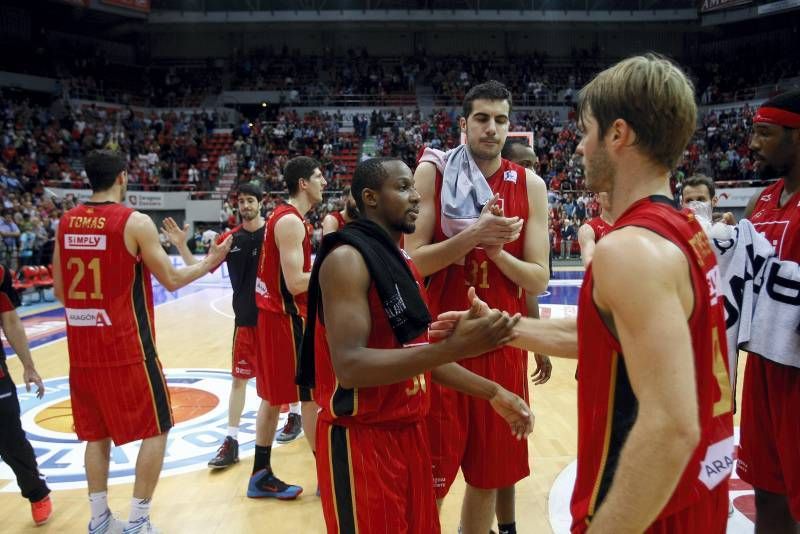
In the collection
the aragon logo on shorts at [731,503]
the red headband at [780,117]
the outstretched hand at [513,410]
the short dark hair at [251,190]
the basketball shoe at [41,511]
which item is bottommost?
the aragon logo on shorts at [731,503]

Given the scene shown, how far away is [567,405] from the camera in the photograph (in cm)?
625

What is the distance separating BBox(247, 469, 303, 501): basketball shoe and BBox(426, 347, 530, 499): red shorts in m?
1.73

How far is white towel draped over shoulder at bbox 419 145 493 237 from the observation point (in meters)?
3.01

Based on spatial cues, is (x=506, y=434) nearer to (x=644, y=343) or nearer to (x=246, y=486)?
(x=644, y=343)

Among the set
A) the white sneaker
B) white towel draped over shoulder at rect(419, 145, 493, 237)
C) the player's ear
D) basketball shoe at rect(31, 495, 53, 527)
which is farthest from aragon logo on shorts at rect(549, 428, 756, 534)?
basketball shoe at rect(31, 495, 53, 527)

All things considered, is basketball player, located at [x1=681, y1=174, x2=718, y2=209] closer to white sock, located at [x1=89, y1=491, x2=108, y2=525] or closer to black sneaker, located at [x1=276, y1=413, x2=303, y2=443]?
black sneaker, located at [x1=276, y1=413, x2=303, y2=443]

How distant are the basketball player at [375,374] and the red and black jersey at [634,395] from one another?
0.55 metres

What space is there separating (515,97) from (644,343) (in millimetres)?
29154

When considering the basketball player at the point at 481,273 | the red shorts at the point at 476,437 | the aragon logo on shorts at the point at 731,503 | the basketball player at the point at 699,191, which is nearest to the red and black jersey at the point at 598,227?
the basketball player at the point at 699,191

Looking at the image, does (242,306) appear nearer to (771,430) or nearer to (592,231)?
(592,231)

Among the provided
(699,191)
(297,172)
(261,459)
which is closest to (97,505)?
(261,459)

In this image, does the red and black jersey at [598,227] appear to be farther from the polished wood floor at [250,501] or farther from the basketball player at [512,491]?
the polished wood floor at [250,501]

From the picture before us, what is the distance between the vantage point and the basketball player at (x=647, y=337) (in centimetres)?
133

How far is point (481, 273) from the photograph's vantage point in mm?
3074
